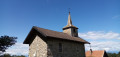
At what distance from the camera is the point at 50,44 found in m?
17.1

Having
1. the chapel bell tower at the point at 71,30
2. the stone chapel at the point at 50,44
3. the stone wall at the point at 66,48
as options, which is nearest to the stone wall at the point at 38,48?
the stone chapel at the point at 50,44

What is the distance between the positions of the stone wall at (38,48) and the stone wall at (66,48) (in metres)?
1.05

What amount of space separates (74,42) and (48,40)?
21.0ft

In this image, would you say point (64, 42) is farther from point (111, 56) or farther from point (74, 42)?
point (111, 56)

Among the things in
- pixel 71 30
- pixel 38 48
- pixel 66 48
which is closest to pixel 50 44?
pixel 38 48

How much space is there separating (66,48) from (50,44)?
3693 mm

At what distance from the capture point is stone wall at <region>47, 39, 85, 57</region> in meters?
17.2

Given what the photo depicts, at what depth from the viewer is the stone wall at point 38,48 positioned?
1723 centimetres

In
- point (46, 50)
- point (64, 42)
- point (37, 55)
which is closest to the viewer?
point (46, 50)

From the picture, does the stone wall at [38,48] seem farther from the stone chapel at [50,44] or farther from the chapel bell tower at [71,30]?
the chapel bell tower at [71,30]

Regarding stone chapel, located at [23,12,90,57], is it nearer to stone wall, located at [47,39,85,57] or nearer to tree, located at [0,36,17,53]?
stone wall, located at [47,39,85,57]

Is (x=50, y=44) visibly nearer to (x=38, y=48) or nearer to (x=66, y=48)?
A: (x=38, y=48)

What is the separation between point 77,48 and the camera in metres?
22.0

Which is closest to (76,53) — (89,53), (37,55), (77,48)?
(77,48)
